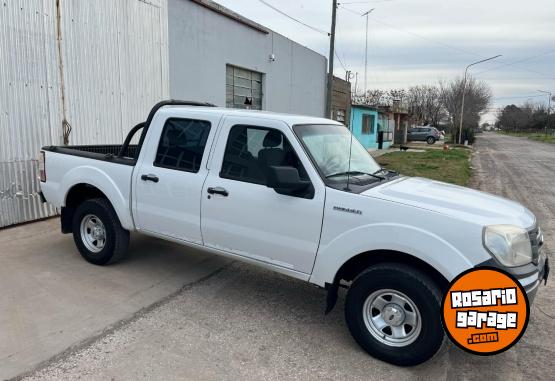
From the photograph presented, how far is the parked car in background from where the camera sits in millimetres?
44312

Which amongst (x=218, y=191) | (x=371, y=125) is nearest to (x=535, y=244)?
(x=218, y=191)

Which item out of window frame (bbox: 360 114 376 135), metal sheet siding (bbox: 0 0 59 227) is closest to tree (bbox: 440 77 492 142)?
window frame (bbox: 360 114 376 135)

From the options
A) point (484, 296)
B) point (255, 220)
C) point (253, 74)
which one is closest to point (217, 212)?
point (255, 220)

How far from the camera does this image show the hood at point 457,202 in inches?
131

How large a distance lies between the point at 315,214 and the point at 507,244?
4.64 ft

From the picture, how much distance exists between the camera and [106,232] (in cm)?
517

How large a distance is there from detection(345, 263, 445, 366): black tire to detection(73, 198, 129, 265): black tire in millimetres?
2862

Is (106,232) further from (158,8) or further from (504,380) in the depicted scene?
(158,8)

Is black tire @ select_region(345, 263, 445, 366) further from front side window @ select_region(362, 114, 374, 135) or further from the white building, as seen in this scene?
front side window @ select_region(362, 114, 374, 135)

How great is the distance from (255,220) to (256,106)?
37.6ft

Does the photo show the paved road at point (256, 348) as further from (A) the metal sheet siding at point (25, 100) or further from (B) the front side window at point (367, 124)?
(B) the front side window at point (367, 124)

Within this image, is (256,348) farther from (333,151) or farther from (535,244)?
(535,244)

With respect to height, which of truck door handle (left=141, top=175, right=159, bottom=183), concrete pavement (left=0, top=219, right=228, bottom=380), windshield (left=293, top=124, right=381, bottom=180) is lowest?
concrete pavement (left=0, top=219, right=228, bottom=380)

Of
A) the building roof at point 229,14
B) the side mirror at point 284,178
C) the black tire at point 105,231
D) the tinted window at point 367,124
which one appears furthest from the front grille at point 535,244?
the tinted window at point 367,124
